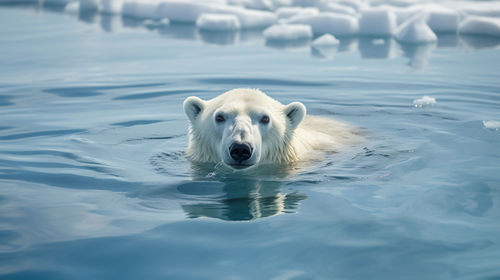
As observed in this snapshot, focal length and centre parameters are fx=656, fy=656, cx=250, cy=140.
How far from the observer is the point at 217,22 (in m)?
12.8

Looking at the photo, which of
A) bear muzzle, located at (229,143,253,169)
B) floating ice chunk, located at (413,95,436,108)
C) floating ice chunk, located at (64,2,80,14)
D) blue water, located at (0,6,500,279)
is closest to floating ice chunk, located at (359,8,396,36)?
blue water, located at (0,6,500,279)

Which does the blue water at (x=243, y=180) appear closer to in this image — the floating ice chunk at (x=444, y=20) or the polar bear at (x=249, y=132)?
the polar bear at (x=249, y=132)

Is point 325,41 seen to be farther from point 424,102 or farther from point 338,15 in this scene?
point 424,102

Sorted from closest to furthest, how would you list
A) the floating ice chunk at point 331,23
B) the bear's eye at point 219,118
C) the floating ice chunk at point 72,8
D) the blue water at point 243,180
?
the blue water at point 243,180 < the bear's eye at point 219,118 < the floating ice chunk at point 331,23 < the floating ice chunk at point 72,8

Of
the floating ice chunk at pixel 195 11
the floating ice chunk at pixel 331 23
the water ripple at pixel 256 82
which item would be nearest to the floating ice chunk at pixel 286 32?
the floating ice chunk at pixel 331 23

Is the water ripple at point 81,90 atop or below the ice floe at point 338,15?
below

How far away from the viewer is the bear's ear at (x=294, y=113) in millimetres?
5094

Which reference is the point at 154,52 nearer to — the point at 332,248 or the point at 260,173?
the point at 260,173

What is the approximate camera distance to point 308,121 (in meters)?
6.18

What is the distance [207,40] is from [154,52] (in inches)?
63.7

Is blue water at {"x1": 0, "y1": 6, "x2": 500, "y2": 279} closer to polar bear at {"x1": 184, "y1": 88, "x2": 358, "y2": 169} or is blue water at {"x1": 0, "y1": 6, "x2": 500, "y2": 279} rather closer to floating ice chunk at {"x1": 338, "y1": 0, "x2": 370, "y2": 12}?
polar bear at {"x1": 184, "y1": 88, "x2": 358, "y2": 169}

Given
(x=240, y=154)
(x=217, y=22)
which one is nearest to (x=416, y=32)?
(x=217, y=22)

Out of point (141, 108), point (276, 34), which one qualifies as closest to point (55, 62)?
point (141, 108)

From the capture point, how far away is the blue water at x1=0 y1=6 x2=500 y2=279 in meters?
3.44
